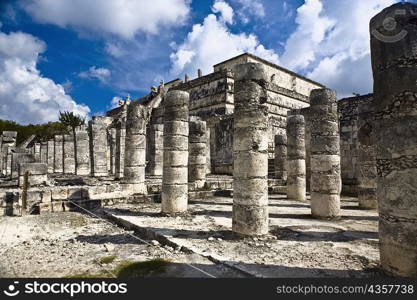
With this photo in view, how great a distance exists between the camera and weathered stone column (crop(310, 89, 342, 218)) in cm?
716

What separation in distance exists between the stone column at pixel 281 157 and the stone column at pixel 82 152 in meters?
11.3

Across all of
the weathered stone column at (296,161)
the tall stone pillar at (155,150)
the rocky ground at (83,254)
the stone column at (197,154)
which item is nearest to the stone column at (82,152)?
the tall stone pillar at (155,150)

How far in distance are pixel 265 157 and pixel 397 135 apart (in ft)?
8.22

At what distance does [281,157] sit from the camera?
44.9ft

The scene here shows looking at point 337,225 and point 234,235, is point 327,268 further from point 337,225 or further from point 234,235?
point 337,225

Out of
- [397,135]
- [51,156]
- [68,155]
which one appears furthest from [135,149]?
[51,156]

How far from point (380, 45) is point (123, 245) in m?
5.43

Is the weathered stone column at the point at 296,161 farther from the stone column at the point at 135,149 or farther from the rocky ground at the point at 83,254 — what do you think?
the rocky ground at the point at 83,254

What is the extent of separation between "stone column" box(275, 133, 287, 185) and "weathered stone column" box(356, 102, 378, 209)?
14.0 ft

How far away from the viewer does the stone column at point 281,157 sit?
532 inches

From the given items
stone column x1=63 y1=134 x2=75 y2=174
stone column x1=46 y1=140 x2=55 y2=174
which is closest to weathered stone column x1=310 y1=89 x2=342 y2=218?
stone column x1=63 y1=134 x2=75 y2=174

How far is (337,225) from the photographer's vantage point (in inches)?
253

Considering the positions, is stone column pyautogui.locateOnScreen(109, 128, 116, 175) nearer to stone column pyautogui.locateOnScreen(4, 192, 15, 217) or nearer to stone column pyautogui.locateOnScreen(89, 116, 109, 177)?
stone column pyautogui.locateOnScreen(89, 116, 109, 177)

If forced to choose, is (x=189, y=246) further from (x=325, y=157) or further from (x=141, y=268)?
(x=325, y=157)
